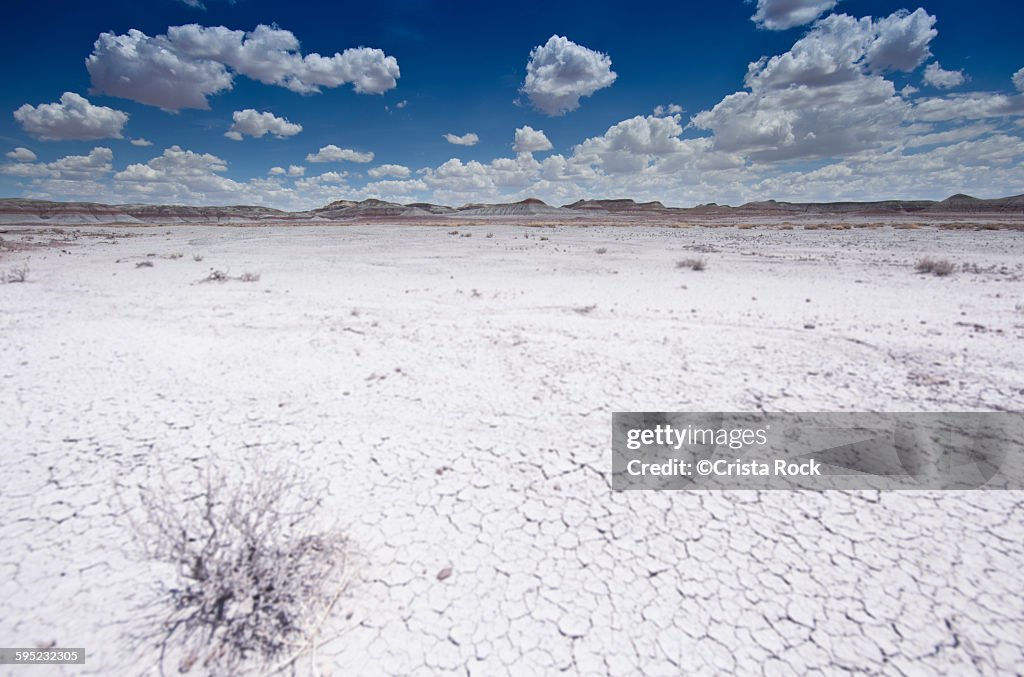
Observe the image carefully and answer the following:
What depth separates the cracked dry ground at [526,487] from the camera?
2373 millimetres

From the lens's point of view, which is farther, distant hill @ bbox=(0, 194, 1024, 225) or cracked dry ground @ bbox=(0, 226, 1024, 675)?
distant hill @ bbox=(0, 194, 1024, 225)

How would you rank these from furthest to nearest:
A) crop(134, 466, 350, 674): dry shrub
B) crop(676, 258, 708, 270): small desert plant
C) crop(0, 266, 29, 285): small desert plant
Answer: crop(676, 258, 708, 270): small desert plant, crop(0, 266, 29, 285): small desert plant, crop(134, 466, 350, 674): dry shrub

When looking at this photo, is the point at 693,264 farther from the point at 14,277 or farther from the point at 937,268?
the point at 14,277

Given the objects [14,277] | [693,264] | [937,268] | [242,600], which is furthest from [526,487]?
[14,277]

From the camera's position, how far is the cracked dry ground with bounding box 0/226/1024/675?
2.37m

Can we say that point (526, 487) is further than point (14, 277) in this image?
No

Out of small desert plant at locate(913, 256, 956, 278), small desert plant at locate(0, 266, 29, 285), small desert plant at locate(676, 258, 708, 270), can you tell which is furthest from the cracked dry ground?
small desert plant at locate(0, 266, 29, 285)

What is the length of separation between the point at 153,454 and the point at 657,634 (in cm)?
439

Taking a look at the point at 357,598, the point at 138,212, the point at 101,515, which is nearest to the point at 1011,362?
the point at 357,598

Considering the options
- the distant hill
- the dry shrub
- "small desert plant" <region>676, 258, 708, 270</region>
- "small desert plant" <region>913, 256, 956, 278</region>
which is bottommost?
the dry shrub

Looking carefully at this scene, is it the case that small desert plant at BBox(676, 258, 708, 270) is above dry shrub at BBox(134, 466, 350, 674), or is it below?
above

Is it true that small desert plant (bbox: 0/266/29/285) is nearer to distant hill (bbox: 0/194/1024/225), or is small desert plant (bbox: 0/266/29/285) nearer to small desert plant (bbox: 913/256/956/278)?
small desert plant (bbox: 913/256/956/278)

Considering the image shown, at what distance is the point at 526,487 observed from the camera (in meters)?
3.54

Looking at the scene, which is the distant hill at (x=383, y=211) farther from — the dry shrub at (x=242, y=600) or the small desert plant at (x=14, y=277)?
the dry shrub at (x=242, y=600)
